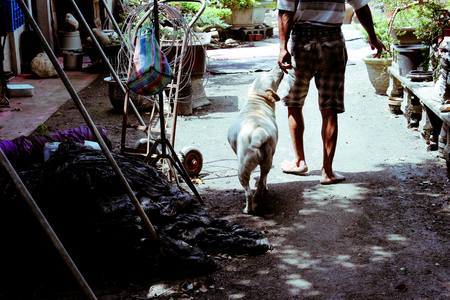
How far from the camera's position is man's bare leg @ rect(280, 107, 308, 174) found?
4.87 m

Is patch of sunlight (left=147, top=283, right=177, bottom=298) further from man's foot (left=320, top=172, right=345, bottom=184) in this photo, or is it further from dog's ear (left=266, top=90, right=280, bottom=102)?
dog's ear (left=266, top=90, right=280, bottom=102)

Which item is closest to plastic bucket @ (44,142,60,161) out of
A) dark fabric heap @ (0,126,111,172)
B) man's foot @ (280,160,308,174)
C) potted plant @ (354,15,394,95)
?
dark fabric heap @ (0,126,111,172)

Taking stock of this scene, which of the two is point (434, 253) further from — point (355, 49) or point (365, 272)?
point (355, 49)

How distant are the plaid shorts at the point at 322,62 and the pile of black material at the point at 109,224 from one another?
5.64 feet

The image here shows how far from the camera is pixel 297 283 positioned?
10.00 ft

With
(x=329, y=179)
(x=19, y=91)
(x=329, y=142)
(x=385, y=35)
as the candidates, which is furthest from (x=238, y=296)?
(x=19, y=91)

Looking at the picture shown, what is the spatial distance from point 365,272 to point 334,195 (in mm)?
1329

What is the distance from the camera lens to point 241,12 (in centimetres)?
1672

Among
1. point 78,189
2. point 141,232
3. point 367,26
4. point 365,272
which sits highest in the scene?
point 367,26

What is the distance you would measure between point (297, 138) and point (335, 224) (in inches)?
51.9

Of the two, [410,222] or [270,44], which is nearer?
[410,222]

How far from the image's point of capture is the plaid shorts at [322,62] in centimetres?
438

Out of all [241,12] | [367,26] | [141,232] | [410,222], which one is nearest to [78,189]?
[141,232]

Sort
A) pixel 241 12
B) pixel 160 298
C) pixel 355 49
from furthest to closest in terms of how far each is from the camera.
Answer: pixel 241 12 → pixel 355 49 → pixel 160 298
